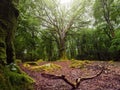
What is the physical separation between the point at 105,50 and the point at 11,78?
59.0 feet

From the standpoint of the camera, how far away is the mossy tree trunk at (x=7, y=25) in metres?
4.41

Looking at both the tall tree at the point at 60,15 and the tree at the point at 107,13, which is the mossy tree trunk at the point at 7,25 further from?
the tall tree at the point at 60,15

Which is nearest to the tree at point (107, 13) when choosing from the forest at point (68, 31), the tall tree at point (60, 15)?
the forest at point (68, 31)

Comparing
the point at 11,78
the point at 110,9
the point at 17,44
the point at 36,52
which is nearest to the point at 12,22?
the point at 11,78

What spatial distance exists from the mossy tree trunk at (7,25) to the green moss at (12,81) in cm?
61

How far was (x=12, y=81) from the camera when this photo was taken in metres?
3.82

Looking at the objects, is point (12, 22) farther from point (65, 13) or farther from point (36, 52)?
point (36, 52)

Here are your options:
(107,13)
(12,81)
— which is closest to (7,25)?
(12,81)

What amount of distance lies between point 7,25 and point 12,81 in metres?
1.74

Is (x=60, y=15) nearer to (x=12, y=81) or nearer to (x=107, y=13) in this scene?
(x=107, y=13)

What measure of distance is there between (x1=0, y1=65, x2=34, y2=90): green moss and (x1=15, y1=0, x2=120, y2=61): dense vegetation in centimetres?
1208

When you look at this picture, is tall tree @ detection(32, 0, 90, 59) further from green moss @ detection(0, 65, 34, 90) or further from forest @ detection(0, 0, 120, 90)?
green moss @ detection(0, 65, 34, 90)

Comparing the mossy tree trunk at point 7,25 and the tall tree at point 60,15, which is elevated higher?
the tall tree at point 60,15

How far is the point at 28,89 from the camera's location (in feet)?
13.3
